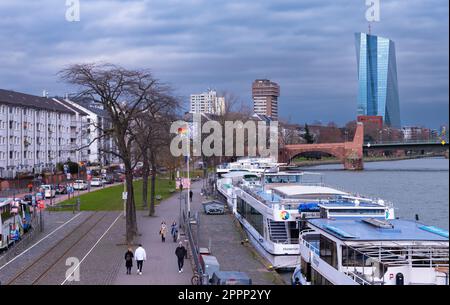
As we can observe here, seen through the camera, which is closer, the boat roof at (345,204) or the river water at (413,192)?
the boat roof at (345,204)

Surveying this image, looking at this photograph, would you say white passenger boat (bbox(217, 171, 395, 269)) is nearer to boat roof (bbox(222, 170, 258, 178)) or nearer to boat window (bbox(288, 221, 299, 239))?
boat window (bbox(288, 221, 299, 239))

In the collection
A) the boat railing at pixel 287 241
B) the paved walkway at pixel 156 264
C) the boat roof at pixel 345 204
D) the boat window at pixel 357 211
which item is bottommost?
the paved walkway at pixel 156 264

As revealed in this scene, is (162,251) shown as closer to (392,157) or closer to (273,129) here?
(273,129)

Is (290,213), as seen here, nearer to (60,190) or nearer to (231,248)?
(231,248)

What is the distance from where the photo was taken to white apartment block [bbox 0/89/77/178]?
2911 inches

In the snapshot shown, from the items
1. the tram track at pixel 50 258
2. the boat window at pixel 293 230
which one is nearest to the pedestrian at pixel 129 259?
the tram track at pixel 50 258

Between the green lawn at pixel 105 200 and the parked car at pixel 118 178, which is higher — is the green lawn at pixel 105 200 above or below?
below

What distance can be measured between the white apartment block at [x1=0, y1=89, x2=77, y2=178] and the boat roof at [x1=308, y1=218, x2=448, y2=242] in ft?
170

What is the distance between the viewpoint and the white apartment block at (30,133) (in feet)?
243

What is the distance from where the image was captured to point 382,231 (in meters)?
18.5

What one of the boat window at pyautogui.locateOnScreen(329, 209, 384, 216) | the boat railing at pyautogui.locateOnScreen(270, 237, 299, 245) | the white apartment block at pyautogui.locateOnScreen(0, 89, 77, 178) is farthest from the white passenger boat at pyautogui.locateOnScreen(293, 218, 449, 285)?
the white apartment block at pyautogui.locateOnScreen(0, 89, 77, 178)

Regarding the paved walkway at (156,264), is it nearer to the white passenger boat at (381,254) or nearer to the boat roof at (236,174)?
the white passenger boat at (381,254)

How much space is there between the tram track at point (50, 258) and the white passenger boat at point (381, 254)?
9.37 m

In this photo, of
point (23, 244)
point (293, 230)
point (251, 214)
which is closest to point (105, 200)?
point (251, 214)
